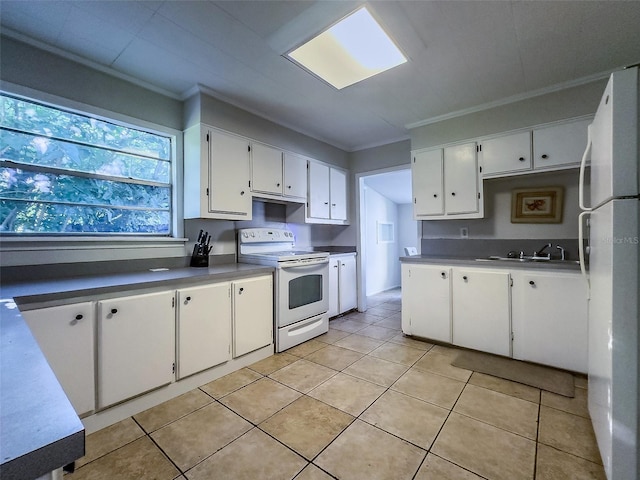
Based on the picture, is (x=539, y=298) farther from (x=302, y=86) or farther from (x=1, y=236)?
(x=1, y=236)

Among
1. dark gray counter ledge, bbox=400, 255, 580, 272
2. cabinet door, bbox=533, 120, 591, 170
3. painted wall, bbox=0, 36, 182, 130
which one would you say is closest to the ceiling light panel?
painted wall, bbox=0, 36, 182, 130

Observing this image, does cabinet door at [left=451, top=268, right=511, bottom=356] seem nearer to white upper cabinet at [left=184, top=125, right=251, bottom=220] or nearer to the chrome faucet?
the chrome faucet

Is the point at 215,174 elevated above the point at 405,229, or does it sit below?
above

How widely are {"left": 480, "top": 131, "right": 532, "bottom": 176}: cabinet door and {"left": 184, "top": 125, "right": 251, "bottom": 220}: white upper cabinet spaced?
2.44 m

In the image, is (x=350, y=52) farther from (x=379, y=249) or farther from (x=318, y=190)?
(x=379, y=249)

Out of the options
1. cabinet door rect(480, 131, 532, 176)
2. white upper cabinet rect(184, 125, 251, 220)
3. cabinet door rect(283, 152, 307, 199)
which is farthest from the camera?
cabinet door rect(283, 152, 307, 199)

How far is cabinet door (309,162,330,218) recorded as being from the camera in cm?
370

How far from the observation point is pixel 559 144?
2547mm

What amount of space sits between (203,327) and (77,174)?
1524mm

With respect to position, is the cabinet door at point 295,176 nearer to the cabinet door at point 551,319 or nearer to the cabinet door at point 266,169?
the cabinet door at point 266,169

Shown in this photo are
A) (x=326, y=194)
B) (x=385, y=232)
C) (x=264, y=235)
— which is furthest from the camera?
(x=385, y=232)

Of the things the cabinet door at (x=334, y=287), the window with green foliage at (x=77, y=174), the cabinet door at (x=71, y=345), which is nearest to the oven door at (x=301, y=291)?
the cabinet door at (x=334, y=287)

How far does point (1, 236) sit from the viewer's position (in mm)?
1893

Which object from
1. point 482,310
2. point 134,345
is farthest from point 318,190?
point 134,345
